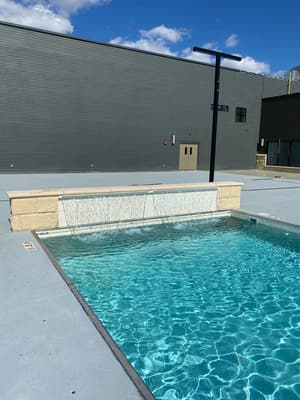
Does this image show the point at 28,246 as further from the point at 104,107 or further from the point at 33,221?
the point at 104,107

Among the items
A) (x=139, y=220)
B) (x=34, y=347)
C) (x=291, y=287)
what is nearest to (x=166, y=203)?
(x=139, y=220)

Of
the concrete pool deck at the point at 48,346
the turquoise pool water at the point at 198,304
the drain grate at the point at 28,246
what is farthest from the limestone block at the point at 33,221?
A: the concrete pool deck at the point at 48,346

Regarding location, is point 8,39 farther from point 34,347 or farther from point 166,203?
point 34,347

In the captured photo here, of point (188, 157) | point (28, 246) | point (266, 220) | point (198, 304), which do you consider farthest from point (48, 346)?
point (188, 157)

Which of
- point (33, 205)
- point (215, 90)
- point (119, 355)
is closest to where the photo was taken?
point (119, 355)

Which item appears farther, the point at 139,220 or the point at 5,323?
the point at 139,220

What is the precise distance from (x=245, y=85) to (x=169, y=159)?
8958 millimetres

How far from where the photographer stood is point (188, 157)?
23000mm

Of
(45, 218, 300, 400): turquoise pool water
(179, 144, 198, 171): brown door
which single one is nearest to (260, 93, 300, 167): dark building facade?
(179, 144, 198, 171): brown door

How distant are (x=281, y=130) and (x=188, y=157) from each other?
780cm

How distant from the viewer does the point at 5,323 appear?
2.92 metres

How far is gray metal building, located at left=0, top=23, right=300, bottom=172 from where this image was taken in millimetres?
17516

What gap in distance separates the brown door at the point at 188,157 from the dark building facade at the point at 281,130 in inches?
272

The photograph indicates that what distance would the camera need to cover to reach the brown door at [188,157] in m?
22.7
